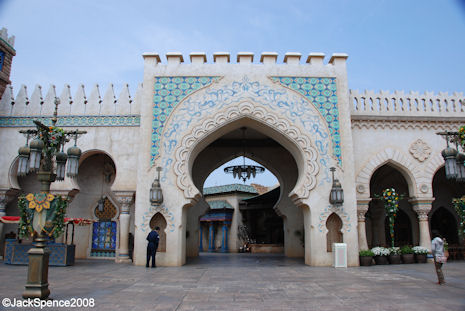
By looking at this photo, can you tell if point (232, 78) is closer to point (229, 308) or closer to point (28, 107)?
point (28, 107)

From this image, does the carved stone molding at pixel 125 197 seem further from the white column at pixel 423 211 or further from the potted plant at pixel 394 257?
the white column at pixel 423 211

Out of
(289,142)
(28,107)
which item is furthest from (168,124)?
(28,107)

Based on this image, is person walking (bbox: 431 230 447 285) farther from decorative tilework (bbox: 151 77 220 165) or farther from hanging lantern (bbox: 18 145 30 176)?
decorative tilework (bbox: 151 77 220 165)

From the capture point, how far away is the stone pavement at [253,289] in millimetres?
4832

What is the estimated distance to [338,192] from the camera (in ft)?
32.5

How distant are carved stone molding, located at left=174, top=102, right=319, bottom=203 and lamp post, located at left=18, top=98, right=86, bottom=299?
4.56 meters

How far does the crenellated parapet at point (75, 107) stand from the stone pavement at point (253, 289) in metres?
5.12

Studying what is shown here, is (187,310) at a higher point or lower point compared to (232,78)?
lower

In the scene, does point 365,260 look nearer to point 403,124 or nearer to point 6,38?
point 403,124

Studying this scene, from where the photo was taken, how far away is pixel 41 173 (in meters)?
5.45

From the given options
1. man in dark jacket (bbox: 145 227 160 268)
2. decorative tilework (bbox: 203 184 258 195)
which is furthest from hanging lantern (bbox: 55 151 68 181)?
decorative tilework (bbox: 203 184 258 195)

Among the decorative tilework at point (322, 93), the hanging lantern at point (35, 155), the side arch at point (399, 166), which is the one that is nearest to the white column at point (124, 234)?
the decorative tilework at point (322, 93)

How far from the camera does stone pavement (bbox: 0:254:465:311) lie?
15.9 feet

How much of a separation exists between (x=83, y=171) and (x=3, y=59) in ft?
15.7
